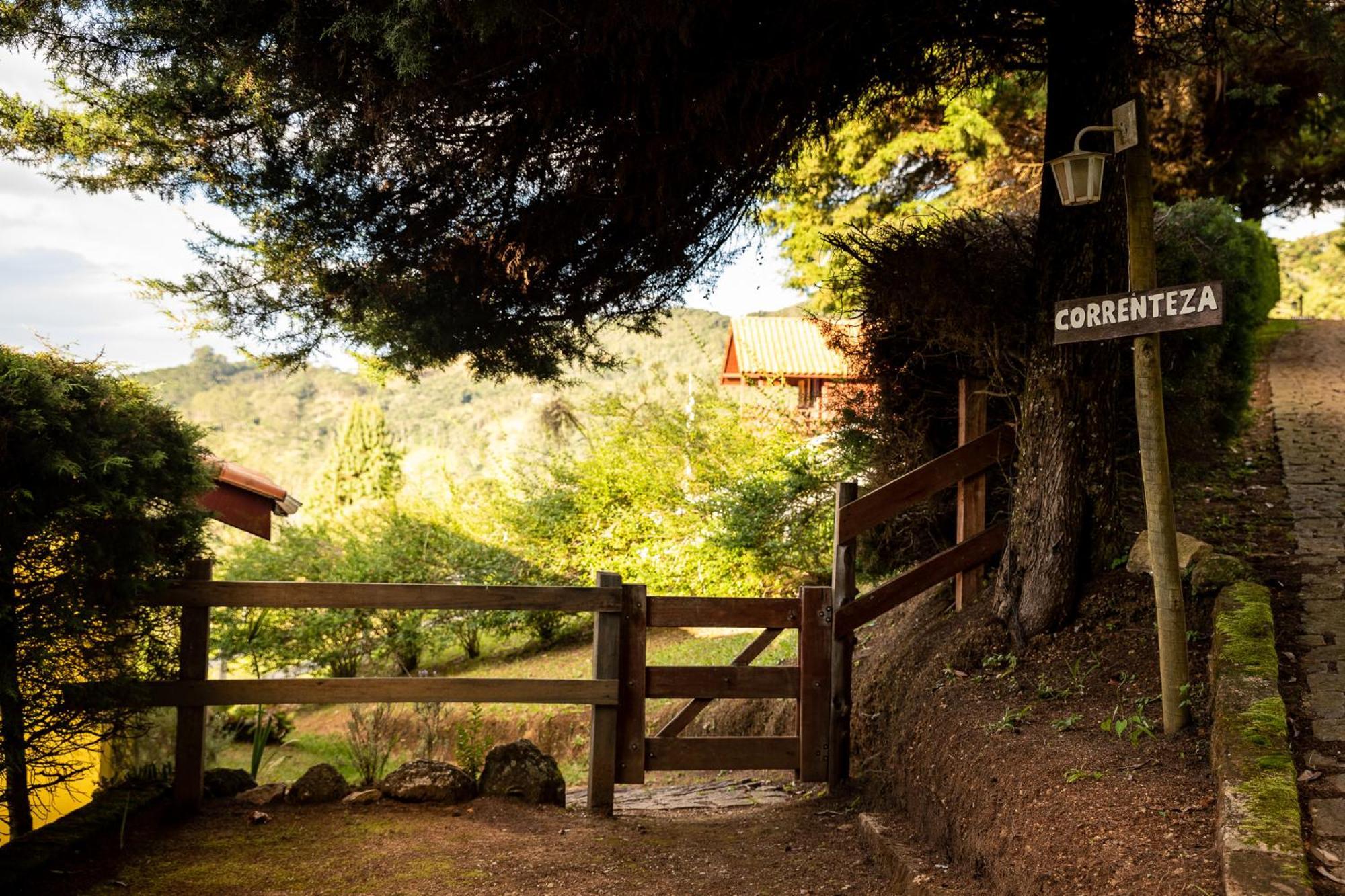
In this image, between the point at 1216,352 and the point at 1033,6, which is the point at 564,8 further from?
the point at 1216,352

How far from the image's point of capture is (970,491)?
680cm

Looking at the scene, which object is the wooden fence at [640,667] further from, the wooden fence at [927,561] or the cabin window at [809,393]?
the cabin window at [809,393]

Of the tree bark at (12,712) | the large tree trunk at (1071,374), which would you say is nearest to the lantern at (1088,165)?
the large tree trunk at (1071,374)

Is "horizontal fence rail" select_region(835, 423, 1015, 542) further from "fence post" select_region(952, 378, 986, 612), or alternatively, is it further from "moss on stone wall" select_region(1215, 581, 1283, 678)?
"moss on stone wall" select_region(1215, 581, 1283, 678)

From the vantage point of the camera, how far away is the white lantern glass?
4.48 meters

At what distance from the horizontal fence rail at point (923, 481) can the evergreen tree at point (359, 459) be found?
26.6 meters

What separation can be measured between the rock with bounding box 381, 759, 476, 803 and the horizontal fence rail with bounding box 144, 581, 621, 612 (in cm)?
101

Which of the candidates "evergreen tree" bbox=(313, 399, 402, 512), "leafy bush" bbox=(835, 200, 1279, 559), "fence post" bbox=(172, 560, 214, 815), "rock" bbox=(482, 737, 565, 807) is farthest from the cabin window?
"evergreen tree" bbox=(313, 399, 402, 512)

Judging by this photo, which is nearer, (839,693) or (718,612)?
(718,612)

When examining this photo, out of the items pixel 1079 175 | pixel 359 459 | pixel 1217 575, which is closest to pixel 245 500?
pixel 1079 175

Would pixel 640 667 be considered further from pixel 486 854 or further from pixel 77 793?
pixel 77 793

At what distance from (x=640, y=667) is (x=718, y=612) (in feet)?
1.88

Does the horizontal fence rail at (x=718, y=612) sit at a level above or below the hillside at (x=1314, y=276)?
below

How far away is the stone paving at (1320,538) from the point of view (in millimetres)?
3785
